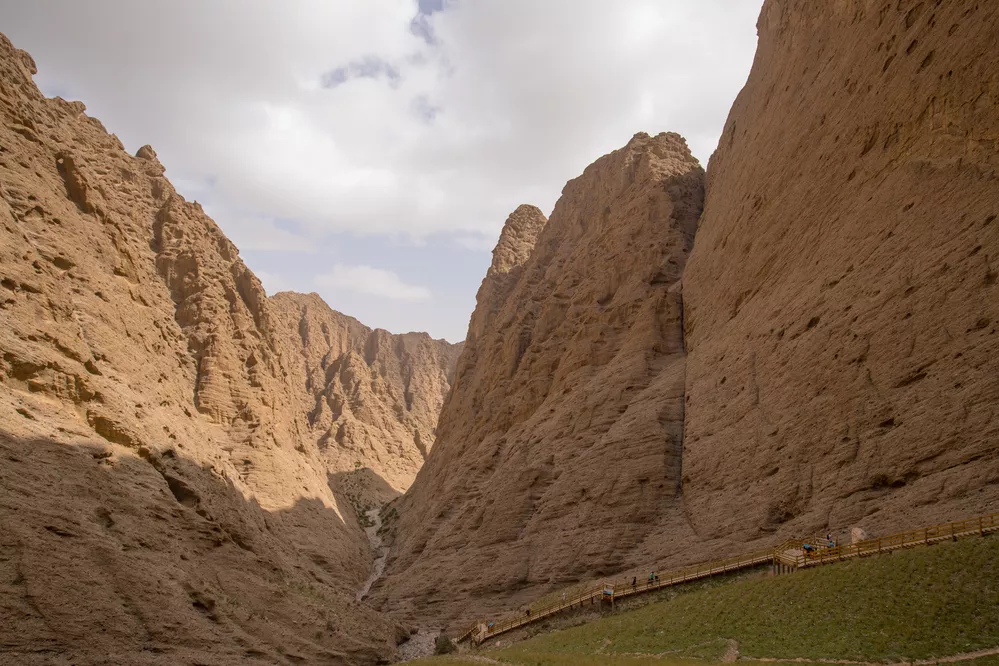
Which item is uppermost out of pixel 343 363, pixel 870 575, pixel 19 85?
pixel 343 363

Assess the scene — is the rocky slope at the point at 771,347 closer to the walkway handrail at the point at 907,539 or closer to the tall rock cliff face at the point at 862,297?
the tall rock cliff face at the point at 862,297

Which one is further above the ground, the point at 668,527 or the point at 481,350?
the point at 481,350

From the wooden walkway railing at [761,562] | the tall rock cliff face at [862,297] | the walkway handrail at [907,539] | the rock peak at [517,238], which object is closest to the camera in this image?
the walkway handrail at [907,539]

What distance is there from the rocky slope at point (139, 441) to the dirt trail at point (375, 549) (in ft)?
3.33

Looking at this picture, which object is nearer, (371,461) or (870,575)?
(870,575)

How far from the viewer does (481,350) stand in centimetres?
6906

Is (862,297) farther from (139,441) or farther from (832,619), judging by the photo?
(139,441)

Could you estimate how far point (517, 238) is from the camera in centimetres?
8844

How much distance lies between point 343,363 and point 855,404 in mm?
95930

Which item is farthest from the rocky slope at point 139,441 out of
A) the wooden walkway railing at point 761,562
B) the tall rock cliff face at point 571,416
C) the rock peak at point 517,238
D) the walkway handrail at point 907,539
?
the rock peak at point 517,238

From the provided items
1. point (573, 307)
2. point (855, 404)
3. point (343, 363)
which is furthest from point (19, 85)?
point (343, 363)

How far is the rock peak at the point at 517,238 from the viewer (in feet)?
277

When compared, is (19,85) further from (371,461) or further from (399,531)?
(371,461)

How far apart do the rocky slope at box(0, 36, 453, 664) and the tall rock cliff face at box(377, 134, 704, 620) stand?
23.4 ft
